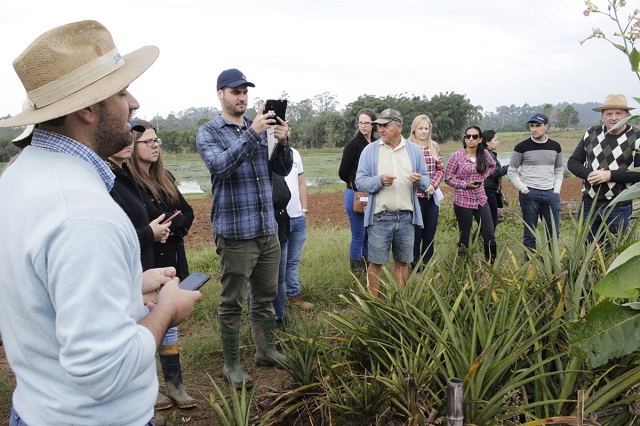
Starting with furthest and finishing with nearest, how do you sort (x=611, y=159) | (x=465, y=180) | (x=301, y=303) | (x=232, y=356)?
(x=465, y=180)
(x=611, y=159)
(x=301, y=303)
(x=232, y=356)

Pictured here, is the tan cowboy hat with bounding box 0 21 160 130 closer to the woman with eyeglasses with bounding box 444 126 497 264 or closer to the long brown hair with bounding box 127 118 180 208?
the long brown hair with bounding box 127 118 180 208

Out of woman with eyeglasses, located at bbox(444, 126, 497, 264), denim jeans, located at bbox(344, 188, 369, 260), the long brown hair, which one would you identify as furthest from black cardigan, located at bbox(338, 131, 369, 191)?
the long brown hair

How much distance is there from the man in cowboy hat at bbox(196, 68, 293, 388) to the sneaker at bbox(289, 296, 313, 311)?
1.45 meters

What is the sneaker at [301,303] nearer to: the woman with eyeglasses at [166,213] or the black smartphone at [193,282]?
the woman with eyeglasses at [166,213]

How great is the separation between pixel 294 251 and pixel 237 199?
180 centimetres

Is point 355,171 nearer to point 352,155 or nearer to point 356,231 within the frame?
point 352,155

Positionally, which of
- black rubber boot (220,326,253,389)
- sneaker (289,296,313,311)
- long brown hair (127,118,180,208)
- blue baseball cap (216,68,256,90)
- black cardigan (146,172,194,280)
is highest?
blue baseball cap (216,68,256,90)

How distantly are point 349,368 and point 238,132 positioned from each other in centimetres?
184

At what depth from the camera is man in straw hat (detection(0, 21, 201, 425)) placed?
4.40 ft

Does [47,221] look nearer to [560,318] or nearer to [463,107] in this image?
[560,318]

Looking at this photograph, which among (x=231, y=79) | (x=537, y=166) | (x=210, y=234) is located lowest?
(x=210, y=234)

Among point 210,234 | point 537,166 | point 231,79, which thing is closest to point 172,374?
point 231,79

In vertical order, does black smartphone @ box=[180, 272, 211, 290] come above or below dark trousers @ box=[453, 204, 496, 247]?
above

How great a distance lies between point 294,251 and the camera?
18.1 ft
